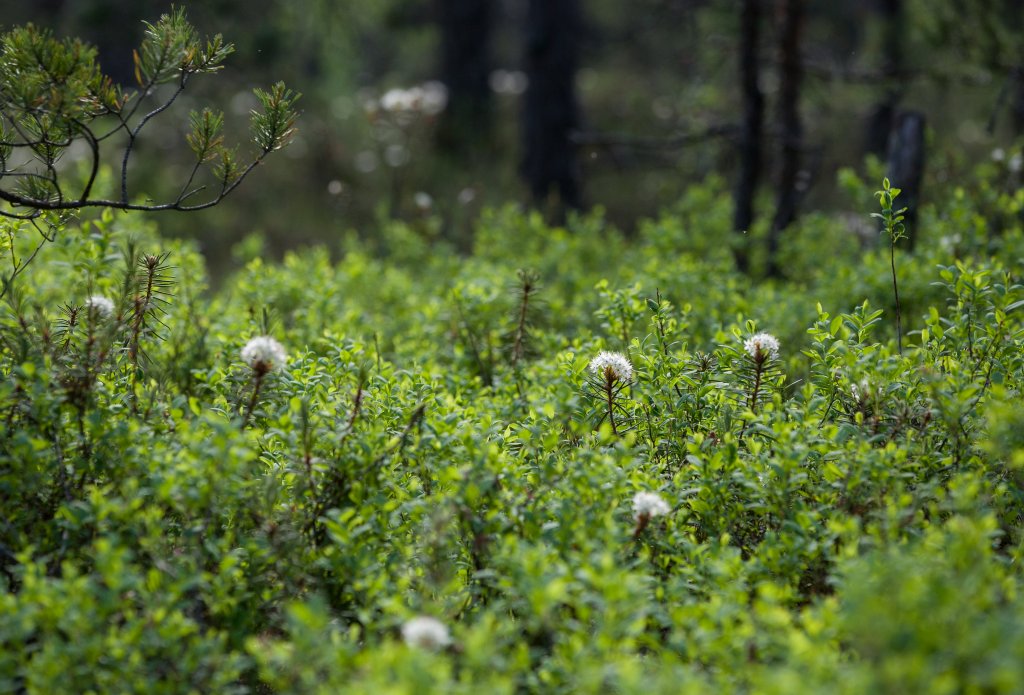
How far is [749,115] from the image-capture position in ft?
20.6

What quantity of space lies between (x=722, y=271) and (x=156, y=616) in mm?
3979

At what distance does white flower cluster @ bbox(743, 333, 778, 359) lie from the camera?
121 inches

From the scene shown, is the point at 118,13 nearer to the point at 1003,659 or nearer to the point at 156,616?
the point at 156,616

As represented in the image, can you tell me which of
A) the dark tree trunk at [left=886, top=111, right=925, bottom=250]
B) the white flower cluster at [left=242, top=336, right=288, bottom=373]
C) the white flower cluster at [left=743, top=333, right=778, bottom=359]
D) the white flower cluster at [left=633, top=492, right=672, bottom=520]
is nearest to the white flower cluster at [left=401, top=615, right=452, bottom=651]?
the white flower cluster at [left=633, top=492, right=672, bottom=520]

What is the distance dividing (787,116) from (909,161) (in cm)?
127

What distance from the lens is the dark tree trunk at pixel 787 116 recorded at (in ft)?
20.8

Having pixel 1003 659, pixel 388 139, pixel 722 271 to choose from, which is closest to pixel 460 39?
pixel 388 139

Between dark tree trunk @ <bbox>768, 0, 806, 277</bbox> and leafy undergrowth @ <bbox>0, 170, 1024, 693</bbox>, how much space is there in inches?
110

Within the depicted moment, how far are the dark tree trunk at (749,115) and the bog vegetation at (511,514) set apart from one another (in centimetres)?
269

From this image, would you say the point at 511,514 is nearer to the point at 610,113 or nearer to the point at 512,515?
the point at 512,515

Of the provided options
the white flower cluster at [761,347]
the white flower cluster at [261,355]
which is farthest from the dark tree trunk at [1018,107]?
the white flower cluster at [261,355]

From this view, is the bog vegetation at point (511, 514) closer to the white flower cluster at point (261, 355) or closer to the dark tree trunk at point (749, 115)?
the white flower cluster at point (261, 355)

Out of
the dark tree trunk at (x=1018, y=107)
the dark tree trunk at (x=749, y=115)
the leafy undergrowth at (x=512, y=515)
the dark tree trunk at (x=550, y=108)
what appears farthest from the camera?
the dark tree trunk at (x=550, y=108)

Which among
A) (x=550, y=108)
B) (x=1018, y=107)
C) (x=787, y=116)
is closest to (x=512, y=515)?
(x=787, y=116)
